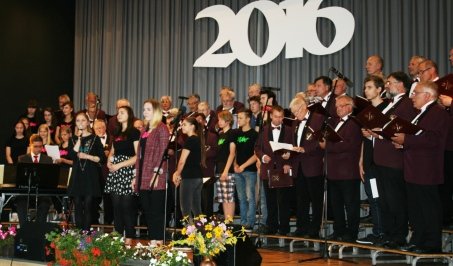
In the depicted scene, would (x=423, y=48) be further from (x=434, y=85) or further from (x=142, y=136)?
(x=142, y=136)

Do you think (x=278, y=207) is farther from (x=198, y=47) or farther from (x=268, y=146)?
(x=198, y=47)

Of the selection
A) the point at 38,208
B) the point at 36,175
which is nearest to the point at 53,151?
the point at 38,208

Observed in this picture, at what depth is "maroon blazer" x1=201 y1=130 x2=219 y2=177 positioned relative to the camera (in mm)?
8930

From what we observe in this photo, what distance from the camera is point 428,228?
6.05 m

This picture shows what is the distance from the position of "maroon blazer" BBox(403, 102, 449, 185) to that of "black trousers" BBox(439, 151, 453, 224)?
746 mm

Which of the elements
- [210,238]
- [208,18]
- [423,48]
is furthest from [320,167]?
[208,18]

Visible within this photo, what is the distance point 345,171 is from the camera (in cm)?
707

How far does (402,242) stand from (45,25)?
8949mm

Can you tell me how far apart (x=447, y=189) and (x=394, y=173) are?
687 millimetres

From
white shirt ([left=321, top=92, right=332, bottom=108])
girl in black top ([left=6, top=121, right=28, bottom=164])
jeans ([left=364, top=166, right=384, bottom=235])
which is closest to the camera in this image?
jeans ([left=364, top=166, right=384, bottom=235])

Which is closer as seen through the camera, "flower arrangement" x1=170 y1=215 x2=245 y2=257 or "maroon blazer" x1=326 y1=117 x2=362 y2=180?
"flower arrangement" x1=170 y1=215 x2=245 y2=257

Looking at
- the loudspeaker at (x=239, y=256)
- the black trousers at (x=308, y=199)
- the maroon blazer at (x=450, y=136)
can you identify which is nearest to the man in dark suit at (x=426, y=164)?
the maroon blazer at (x=450, y=136)

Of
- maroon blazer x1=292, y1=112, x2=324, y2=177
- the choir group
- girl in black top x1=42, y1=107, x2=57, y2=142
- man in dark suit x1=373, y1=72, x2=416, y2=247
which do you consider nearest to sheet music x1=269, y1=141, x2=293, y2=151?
the choir group

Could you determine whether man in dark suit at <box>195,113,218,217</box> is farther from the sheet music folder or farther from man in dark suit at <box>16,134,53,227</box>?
man in dark suit at <box>16,134,53,227</box>
